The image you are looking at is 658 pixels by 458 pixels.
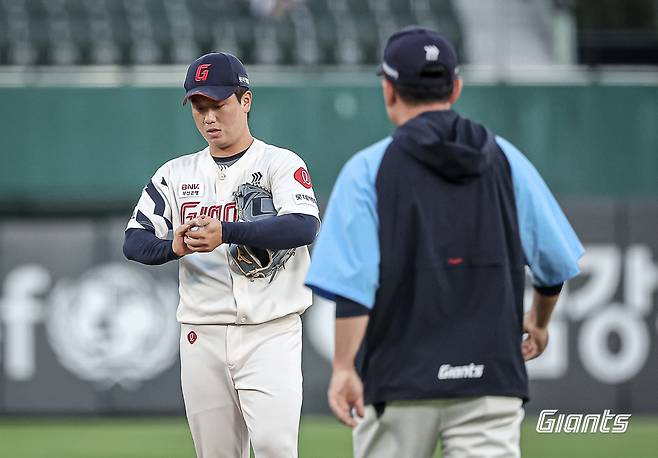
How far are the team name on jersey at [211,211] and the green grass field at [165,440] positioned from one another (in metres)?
3.92

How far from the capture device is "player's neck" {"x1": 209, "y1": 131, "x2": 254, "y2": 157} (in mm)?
4758

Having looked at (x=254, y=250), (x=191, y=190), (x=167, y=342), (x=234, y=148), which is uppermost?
(x=234, y=148)

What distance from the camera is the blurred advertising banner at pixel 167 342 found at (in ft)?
35.3

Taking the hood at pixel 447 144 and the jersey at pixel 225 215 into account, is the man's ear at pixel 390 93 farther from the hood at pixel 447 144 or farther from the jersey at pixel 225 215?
the jersey at pixel 225 215

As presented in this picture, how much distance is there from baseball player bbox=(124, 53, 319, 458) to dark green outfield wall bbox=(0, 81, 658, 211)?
7082 millimetres

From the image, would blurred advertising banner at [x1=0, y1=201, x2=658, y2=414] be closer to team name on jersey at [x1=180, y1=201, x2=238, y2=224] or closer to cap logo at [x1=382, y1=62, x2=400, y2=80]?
team name on jersey at [x1=180, y1=201, x2=238, y2=224]

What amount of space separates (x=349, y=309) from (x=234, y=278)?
1497 mm

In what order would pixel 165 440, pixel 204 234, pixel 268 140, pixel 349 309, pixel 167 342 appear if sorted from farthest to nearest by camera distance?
pixel 268 140
pixel 167 342
pixel 165 440
pixel 204 234
pixel 349 309

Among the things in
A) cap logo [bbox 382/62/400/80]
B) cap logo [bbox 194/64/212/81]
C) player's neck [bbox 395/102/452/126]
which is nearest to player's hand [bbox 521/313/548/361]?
player's neck [bbox 395/102/452/126]

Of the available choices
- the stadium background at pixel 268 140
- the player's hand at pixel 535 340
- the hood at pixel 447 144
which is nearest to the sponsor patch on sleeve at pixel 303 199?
the player's hand at pixel 535 340

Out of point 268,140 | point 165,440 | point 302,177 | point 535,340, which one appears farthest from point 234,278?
point 268,140

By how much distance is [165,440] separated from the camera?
9.44 metres

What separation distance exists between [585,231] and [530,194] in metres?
7.83

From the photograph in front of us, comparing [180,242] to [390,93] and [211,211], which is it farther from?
[390,93]
